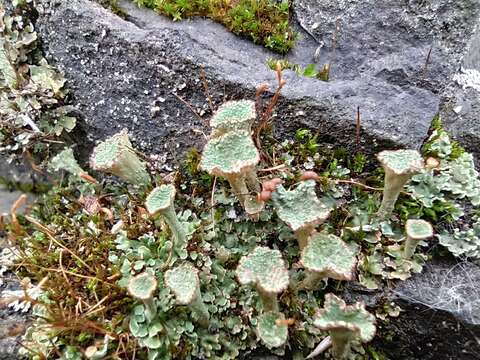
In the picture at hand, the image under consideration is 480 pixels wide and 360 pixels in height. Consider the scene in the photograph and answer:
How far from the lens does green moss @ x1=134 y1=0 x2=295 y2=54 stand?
8.92 ft

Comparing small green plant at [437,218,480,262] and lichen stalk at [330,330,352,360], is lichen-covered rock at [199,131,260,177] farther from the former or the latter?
small green plant at [437,218,480,262]

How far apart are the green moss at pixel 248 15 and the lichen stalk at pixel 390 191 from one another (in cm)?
110

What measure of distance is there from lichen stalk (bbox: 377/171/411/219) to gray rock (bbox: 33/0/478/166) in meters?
0.31

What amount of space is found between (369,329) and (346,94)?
1225 mm

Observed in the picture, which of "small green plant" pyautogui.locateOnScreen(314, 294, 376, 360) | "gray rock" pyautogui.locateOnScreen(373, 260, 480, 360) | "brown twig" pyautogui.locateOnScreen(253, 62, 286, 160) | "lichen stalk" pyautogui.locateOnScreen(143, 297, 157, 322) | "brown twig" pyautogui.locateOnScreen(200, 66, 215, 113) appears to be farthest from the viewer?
"brown twig" pyautogui.locateOnScreen(200, 66, 215, 113)

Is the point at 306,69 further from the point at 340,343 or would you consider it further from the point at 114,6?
the point at 340,343

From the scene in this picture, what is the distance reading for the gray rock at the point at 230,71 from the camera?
2.43 m

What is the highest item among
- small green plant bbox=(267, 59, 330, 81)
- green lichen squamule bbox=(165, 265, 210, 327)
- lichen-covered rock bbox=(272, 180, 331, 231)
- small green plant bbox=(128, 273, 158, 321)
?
small green plant bbox=(267, 59, 330, 81)

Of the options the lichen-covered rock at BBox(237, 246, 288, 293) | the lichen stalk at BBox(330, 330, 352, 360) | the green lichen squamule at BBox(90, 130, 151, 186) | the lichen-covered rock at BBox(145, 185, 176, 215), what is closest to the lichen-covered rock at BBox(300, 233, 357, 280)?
the lichen-covered rock at BBox(237, 246, 288, 293)

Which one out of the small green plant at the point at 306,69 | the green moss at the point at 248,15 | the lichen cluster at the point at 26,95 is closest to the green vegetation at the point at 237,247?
the small green plant at the point at 306,69

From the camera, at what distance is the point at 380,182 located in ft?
7.80

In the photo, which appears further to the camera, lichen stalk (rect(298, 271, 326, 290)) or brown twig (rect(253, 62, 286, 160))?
brown twig (rect(253, 62, 286, 160))

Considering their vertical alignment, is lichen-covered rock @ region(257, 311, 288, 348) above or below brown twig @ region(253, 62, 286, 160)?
below

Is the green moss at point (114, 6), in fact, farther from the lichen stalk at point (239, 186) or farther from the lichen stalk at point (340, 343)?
the lichen stalk at point (340, 343)
